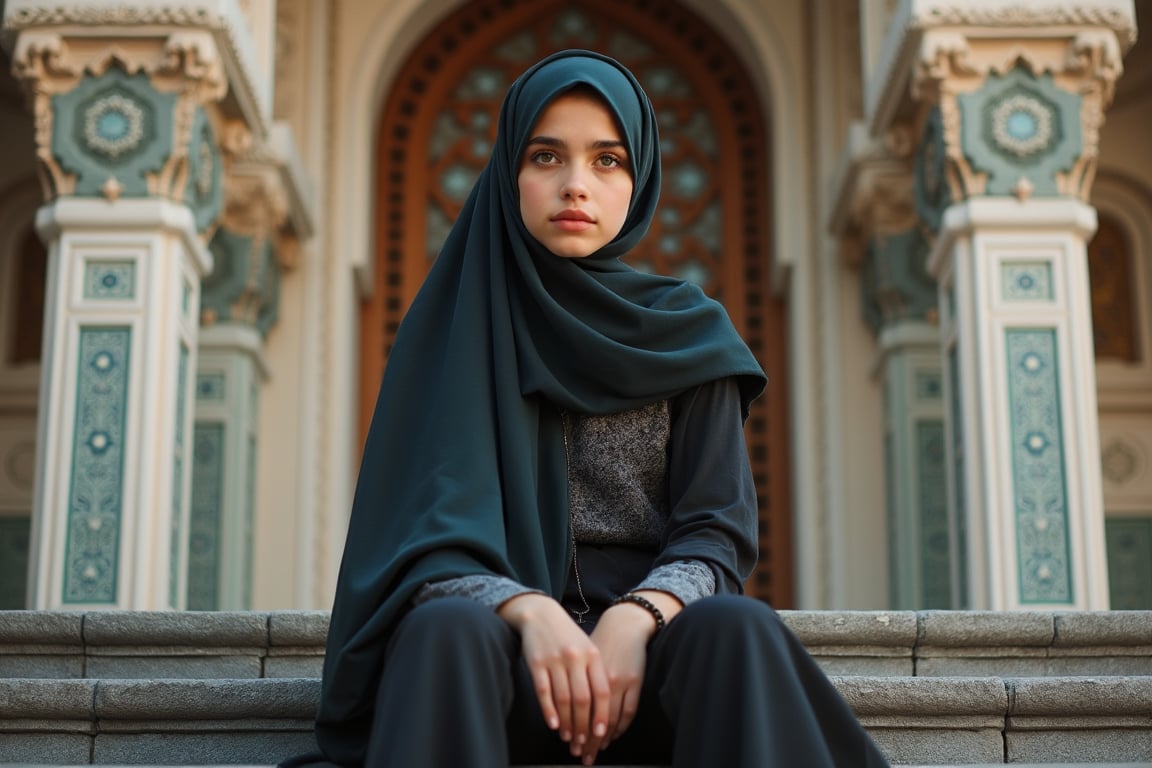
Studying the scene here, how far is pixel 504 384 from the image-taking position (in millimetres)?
2404

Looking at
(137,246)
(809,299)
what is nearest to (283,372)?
(137,246)

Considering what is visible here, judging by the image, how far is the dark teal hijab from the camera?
7.32 ft

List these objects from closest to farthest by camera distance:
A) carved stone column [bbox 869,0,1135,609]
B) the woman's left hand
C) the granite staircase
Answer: the woman's left hand, the granite staircase, carved stone column [bbox 869,0,1135,609]

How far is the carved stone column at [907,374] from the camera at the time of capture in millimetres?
6922

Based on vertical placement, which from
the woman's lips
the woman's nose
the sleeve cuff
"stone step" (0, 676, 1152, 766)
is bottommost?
"stone step" (0, 676, 1152, 766)

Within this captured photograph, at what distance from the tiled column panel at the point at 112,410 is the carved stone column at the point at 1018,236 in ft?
9.30

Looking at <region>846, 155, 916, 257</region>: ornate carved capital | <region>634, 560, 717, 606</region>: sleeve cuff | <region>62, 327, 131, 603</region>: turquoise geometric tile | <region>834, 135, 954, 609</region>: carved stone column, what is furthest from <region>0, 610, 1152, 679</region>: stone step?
<region>846, 155, 916, 257</region>: ornate carved capital

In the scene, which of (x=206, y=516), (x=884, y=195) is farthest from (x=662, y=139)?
(x=206, y=516)

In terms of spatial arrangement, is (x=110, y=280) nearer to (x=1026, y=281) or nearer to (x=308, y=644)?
(x=308, y=644)

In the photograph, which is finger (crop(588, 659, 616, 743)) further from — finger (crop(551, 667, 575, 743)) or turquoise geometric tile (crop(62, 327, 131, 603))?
turquoise geometric tile (crop(62, 327, 131, 603))

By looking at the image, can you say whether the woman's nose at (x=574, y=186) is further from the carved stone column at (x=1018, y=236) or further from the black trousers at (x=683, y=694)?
the carved stone column at (x=1018, y=236)

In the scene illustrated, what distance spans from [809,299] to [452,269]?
5.37 metres

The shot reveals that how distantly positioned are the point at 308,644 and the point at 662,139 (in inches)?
211

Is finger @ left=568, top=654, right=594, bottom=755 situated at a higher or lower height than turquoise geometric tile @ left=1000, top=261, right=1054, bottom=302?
lower
